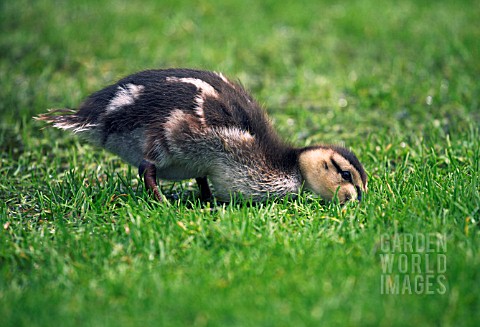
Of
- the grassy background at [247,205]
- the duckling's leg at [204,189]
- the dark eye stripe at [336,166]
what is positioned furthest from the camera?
the duckling's leg at [204,189]

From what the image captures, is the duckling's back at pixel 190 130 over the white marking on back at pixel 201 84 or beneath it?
beneath

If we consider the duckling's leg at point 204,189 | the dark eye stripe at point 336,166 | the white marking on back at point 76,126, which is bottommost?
the duckling's leg at point 204,189

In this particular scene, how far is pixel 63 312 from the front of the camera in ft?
11.4

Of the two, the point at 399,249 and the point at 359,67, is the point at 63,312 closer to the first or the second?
the point at 399,249

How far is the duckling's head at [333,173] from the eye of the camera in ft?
16.2

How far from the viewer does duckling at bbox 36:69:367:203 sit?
4.92 metres

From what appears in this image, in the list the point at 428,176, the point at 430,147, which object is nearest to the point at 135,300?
the point at 428,176

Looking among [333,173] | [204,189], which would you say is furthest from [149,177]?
[333,173]

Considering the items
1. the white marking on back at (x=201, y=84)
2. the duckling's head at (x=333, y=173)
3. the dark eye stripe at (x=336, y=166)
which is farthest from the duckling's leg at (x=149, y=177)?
the dark eye stripe at (x=336, y=166)

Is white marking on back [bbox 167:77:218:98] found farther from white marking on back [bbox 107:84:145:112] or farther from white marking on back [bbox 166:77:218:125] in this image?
white marking on back [bbox 107:84:145:112]

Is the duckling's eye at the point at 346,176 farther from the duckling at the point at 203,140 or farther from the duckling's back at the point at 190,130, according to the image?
the duckling's back at the point at 190,130

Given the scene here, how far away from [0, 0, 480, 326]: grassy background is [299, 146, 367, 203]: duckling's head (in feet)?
0.56

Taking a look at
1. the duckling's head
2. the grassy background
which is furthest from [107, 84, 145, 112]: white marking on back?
the duckling's head

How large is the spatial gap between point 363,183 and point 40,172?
119 inches
